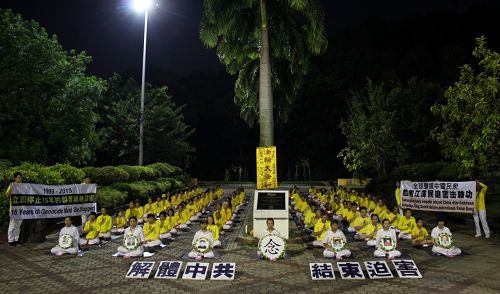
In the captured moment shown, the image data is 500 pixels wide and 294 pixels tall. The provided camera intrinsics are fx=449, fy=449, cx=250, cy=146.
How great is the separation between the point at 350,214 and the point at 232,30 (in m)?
8.31

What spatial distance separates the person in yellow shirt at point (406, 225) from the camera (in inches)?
548

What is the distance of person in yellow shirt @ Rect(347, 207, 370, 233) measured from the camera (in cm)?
1476

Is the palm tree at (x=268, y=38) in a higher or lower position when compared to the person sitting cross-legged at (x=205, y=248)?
higher

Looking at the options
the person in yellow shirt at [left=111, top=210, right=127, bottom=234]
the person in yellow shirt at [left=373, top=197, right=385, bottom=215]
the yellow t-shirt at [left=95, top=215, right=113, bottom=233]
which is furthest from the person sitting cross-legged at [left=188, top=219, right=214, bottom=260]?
the person in yellow shirt at [left=373, top=197, right=385, bottom=215]

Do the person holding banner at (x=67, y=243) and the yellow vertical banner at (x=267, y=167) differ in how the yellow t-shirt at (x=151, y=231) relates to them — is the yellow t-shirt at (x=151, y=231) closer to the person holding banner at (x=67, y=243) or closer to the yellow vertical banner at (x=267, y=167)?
the person holding banner at (x=67, y=243)

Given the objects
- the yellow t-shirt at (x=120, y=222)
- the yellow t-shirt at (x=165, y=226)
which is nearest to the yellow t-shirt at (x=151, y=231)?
the yellow t-shirt at (x=165, y=226)

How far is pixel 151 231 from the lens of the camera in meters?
13.4

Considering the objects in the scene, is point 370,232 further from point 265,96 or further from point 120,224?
point 120,224

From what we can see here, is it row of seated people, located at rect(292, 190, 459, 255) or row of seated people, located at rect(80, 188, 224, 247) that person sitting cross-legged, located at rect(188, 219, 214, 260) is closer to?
row of seated people, located at rect(80, 188, 224, 247)

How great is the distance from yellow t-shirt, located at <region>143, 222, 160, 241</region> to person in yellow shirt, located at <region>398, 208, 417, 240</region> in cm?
760

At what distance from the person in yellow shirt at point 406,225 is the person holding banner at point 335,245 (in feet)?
10.4

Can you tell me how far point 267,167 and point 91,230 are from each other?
20.0ft

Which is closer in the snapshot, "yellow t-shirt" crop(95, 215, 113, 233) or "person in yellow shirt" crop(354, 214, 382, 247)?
"person in yellow shirt" crop(354, 214, 382, 247)

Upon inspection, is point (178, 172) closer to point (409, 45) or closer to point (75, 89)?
point (75, 89)
